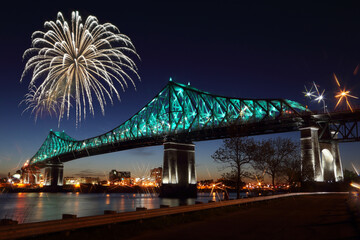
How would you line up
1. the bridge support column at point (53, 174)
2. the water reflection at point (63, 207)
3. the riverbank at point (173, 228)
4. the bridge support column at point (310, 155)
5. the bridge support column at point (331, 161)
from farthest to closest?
the bridge support column at point (53, 174)
the bridge support column at point (331, 161)
the bridge support column at point (310, 155)
the water reflection at point (63, 207)
the riverbank at point (173, 228)

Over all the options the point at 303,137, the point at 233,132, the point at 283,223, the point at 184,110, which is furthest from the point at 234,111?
the point at 283,223

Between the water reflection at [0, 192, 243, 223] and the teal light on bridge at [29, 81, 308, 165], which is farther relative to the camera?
the teal light on bridge at [29, 81, 308, 165]

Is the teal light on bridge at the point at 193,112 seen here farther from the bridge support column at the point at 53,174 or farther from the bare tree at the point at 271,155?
the bridge support column at the point at 53,174

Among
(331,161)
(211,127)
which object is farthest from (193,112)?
(331,161)

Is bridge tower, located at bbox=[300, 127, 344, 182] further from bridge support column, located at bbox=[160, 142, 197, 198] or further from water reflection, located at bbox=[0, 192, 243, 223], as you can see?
bridge support column, located at bbox=[160, 142, 197, 198]

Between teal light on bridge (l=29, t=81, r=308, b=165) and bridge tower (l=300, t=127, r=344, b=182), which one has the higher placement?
teal light on bridge (l=29, t=81, r=308, b=165)

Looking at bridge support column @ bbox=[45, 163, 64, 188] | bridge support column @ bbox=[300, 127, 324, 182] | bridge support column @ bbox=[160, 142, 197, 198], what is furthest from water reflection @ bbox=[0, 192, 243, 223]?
bridge support column @ bbox=[45, 163, 64, 188]

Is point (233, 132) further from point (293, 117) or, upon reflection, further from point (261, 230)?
point (293, 117)

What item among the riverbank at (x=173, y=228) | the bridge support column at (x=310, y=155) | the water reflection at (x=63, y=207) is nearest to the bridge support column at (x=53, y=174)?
the water reflection at (x=63, y=207)
